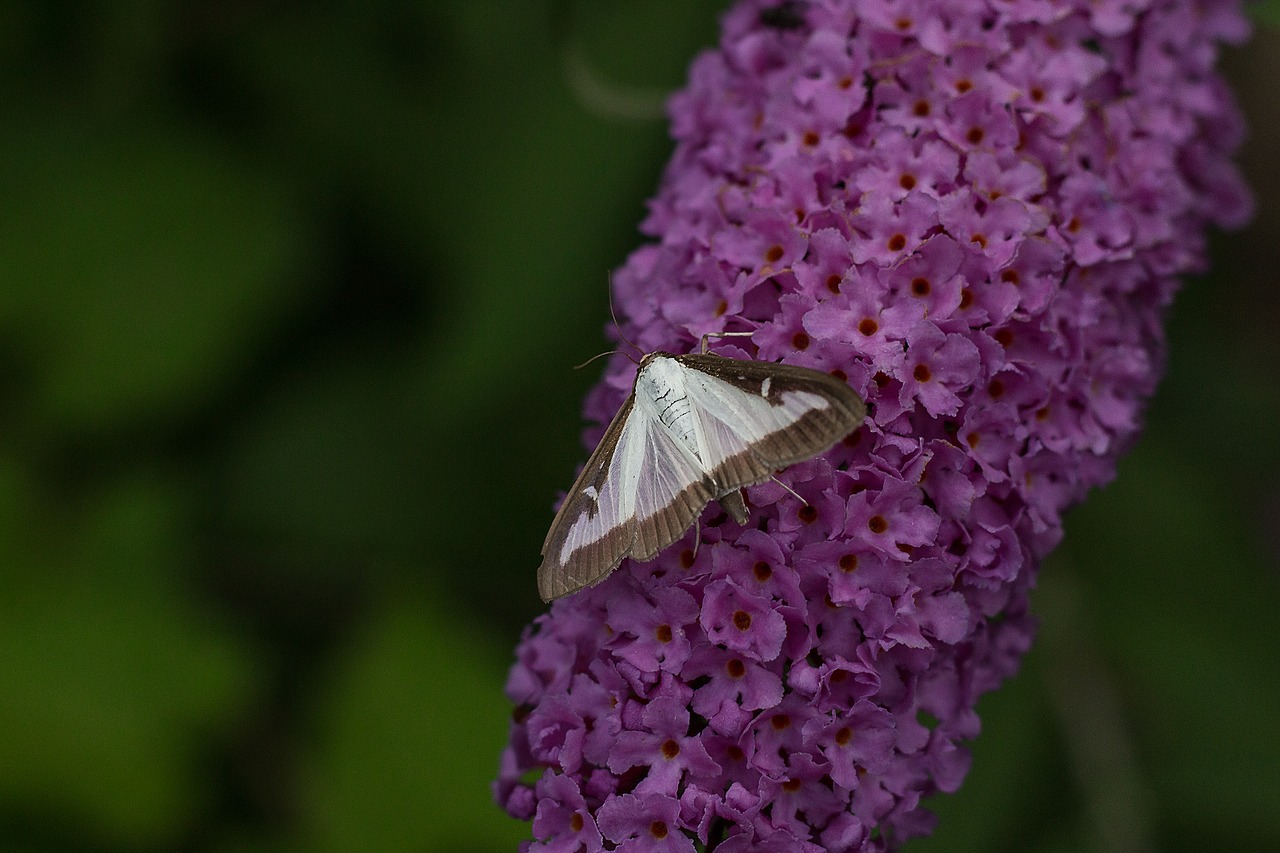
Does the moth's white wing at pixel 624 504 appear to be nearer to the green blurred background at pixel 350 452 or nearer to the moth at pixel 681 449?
the moth at pixel 681 449

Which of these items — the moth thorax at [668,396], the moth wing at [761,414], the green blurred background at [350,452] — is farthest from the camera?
the green blurred background at [350,452]

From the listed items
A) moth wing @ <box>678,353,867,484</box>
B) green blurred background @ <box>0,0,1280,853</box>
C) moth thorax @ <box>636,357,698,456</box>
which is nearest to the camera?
moth wing @ <box>678,353,867,484</box>

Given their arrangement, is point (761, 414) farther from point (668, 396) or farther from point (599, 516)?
point (599, 516)

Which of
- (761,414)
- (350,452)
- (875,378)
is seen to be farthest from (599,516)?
(350,452)

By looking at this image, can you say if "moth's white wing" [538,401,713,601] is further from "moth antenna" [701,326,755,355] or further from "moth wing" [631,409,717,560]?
"moth antenna" [701,326,755,355]

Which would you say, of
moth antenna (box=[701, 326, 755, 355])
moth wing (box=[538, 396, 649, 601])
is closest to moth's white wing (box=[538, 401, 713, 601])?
moth wing (box=[538, 396, 649, 601])

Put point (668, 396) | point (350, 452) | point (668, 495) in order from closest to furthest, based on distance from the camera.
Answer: point (668, 495)
point (668, 396)
point (350, 452)

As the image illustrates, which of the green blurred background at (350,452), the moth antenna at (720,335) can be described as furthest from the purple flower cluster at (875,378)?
the green blurred background at (350,452)
